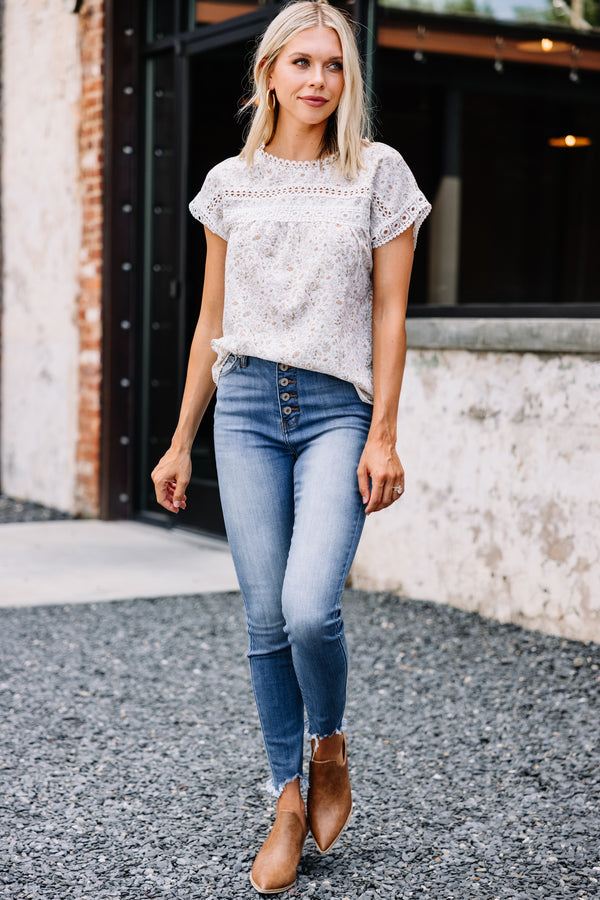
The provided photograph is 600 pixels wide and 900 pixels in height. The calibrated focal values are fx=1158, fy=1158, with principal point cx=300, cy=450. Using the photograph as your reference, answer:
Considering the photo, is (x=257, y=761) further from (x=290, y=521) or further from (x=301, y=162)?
(x=301, y=162)

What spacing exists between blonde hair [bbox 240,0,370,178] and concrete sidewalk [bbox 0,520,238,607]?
3.26 metres

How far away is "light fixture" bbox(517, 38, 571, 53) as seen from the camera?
25.4ft

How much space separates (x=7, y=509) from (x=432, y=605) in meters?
4.05

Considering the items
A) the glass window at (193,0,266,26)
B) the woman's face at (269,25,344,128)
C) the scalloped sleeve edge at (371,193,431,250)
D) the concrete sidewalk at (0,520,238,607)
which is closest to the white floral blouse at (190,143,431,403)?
the scalloped sleeve edge at (371,193,431,250)

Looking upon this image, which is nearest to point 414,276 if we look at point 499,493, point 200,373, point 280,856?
point 499,493

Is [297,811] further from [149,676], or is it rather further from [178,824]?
[149,676]

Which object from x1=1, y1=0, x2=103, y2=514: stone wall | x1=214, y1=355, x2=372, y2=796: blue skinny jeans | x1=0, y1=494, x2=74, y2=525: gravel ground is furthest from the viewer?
x1=0, y1=494, x2=74, y2=525: gravel ground

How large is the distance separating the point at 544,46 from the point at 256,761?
6.00m

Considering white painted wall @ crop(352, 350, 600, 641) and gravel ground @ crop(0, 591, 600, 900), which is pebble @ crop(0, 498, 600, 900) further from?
white painted wall @ crop(352, 350, 600, 641)

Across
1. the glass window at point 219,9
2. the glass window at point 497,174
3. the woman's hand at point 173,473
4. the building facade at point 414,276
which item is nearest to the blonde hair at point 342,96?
the woman's hand at point 173,473

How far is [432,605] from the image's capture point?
17.3 ft

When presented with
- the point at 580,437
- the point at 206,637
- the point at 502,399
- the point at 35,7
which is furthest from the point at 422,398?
the point at 35,7

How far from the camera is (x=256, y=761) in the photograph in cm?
343

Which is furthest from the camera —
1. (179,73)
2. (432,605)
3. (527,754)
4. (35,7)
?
(35,7)
